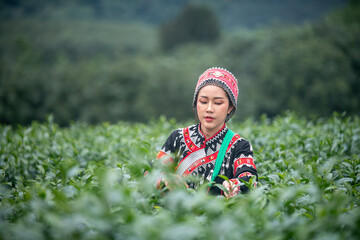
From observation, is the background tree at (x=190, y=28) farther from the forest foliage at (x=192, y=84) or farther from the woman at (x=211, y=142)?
the woman at (x=211, y=142)

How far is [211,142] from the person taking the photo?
2.77 metres

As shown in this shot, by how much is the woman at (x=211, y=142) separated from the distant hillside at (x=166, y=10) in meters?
76.0

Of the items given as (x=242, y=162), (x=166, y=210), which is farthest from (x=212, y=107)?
(x=166, y=210)

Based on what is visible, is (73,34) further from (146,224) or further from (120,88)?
(146,224)

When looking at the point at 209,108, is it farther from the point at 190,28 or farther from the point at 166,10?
the point at 166,10

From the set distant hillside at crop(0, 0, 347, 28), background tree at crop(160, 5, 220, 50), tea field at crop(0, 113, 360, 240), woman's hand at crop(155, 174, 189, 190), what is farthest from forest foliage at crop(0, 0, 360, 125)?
distant hillside at crop(0, 0, 347, 28)

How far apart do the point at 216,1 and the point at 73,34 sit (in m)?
55.7

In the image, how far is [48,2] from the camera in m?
84.1

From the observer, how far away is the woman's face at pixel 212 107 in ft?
8.85

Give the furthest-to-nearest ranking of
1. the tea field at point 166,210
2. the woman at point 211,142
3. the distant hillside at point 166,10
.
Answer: the distant hillside at point 166,10 → the woman at point 211,142 → the tea field at point 166,210

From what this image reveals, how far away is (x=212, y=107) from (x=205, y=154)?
16.5 inches

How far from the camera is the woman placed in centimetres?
266

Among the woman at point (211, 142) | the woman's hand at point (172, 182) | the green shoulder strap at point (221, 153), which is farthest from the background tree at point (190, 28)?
the woman's hand at point (172, 182)

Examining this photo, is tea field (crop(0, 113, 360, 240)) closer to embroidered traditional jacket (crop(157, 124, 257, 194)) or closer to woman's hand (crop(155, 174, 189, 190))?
woman's hand (crop(155, 174, 189, 190))
